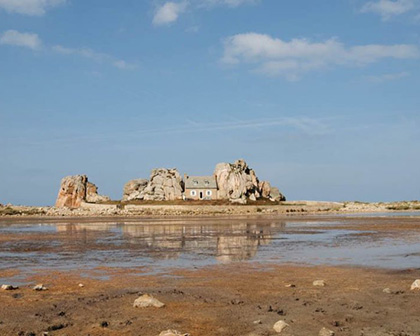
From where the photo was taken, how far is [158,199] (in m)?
113

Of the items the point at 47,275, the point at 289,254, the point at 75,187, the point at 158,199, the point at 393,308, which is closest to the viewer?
the point at 393,308

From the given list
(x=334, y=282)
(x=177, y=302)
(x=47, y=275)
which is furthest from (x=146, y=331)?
(x=47, y=275)

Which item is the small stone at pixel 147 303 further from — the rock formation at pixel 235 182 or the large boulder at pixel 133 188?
the large boulder at pixel 133 188

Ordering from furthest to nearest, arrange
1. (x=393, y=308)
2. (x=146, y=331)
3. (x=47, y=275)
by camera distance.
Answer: (x=47, y=275)
(x=393, y=308)
(x=146, y=331)

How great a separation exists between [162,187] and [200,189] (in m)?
9.80

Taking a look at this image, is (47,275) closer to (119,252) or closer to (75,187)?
(119,252)

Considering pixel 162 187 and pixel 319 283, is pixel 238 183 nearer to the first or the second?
pixel 162 187

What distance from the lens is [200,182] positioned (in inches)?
4643

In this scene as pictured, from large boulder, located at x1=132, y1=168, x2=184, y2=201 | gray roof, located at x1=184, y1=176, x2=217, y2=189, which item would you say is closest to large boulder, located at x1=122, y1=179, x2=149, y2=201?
large boulder, located at x1=132, y1=168, x2=184, y2=201

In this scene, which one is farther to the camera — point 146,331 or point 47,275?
point 47,275

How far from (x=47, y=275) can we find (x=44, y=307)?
228 inches

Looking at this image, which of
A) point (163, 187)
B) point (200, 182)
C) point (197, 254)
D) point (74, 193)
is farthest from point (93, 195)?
point (197, 254)

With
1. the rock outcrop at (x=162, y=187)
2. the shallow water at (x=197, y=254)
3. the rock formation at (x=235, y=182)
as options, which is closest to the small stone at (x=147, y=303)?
the shallow water at (x=197, y=254)

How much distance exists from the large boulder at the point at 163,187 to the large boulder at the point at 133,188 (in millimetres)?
3148
